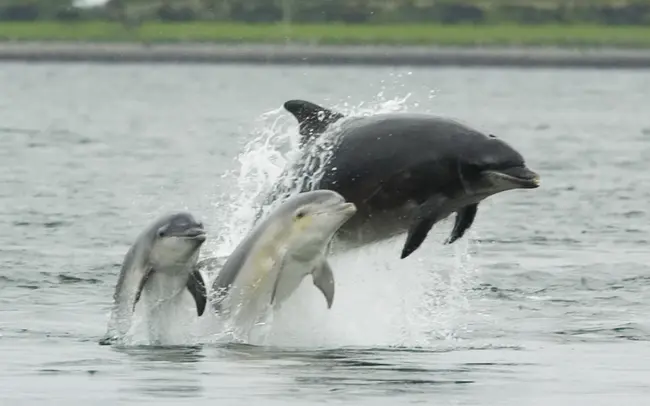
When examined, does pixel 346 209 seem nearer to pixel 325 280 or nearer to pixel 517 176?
pixel 325 280

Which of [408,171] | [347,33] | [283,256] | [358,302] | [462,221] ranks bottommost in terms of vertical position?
[347,33]

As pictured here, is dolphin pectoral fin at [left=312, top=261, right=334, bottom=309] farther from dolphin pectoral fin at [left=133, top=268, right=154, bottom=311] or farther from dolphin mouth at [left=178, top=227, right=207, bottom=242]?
dolphin pectoral fin at [left=133, top=268, right=154, bottom=311]

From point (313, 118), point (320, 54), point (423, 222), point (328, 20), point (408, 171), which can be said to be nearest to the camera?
point (423, 222)

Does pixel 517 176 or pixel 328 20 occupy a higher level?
pixel 517 176

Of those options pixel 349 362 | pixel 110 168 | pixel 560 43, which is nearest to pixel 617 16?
pixel 560 43

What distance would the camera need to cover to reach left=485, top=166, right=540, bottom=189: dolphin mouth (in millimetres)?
15266

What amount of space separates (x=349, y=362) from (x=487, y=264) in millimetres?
6928

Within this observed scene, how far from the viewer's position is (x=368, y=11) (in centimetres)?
11294

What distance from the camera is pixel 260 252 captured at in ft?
50.3

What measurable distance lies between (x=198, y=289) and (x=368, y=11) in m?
98.3

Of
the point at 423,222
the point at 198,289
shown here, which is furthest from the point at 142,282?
the point at 423,222

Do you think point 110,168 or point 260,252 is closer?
point 260,252

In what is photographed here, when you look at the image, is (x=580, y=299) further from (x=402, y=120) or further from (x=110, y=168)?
(x=110, y=168)

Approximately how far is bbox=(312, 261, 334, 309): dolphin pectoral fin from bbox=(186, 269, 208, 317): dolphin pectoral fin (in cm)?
81
